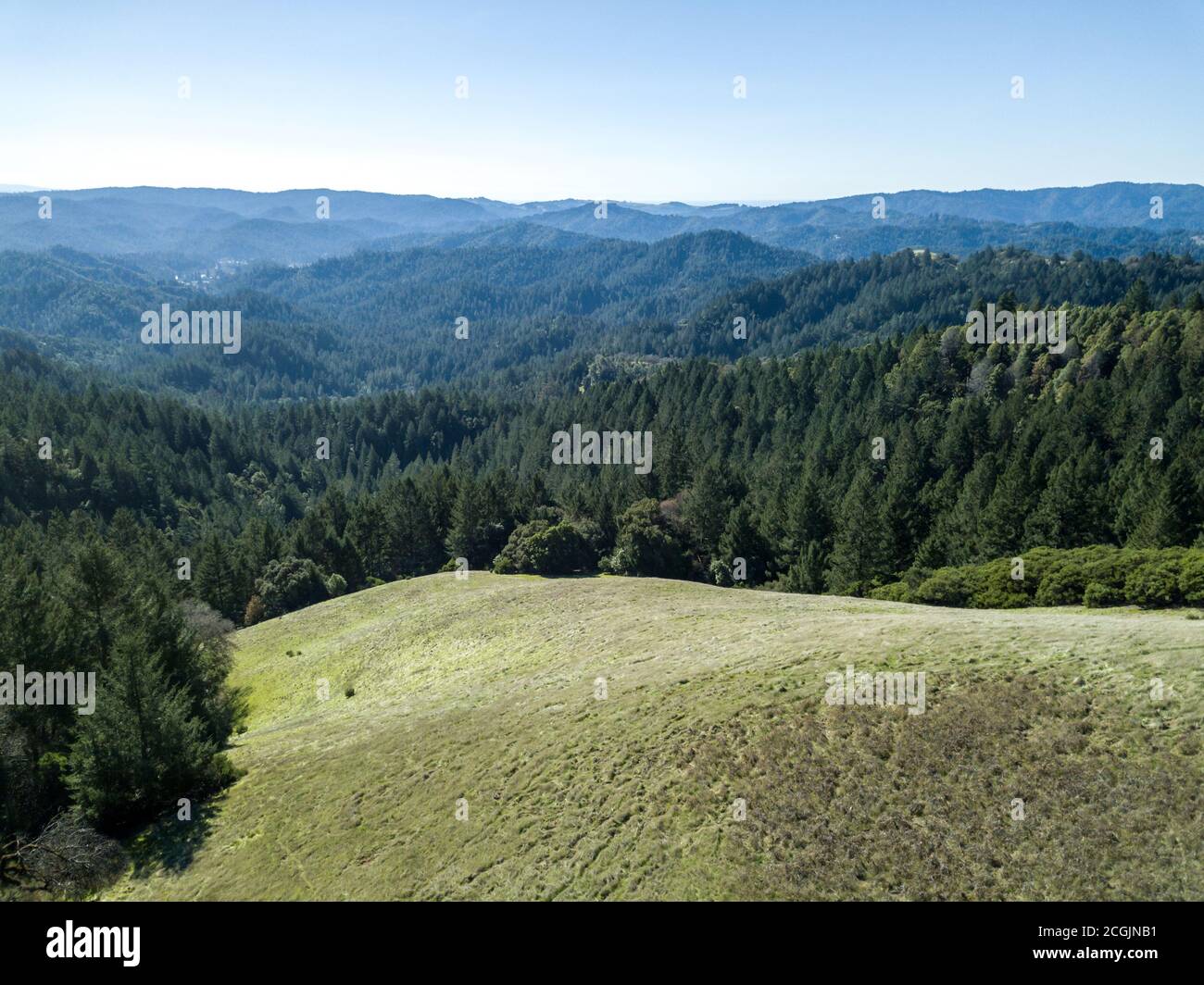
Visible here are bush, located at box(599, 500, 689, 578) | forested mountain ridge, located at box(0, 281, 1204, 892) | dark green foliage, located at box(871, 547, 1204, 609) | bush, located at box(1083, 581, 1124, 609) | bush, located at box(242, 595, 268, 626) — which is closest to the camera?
Answer: forested mountain ridge, located at box(0, 281, 1204, 892)

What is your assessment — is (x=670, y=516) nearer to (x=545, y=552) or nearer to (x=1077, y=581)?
(x=545, y=552)

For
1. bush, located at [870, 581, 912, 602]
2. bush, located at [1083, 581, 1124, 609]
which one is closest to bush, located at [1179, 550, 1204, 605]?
bush, located at [1083, 581, 1124, 609]

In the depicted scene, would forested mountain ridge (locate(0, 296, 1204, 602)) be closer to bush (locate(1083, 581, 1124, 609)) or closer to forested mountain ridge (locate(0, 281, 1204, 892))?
forested mountain ridge (locate(0, 281, 1204, 892))

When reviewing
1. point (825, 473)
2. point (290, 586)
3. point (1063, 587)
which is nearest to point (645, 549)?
point (825, 473)

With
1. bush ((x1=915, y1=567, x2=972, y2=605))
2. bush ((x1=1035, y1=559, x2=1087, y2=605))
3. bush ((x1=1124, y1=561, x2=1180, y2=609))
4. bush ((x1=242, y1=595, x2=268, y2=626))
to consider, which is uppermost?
bush ((x1=1124, y1=561, x2=1180, y2=609))

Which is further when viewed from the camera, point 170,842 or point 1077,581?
point 1077,581
